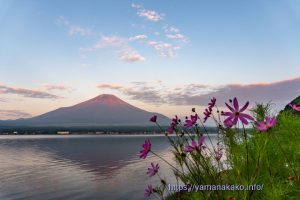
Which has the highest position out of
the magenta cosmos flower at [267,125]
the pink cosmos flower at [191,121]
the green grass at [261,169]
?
the pink cosmos flower at [191,121]

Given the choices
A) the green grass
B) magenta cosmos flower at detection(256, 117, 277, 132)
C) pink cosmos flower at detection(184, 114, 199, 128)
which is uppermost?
pink cosmos flower at detection(184, 114, 199, 128)

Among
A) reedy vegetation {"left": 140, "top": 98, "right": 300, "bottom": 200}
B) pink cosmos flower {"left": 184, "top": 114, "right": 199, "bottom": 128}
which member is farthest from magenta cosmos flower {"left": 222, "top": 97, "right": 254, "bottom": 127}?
pink cosmos flower {"left": 184, "top": 114, "right": 199, "bottom": 128}

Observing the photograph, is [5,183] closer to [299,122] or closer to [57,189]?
[57,189]

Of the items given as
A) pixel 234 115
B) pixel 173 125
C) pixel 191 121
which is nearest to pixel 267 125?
pixel 234 115

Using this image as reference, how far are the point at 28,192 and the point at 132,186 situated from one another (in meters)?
11.6

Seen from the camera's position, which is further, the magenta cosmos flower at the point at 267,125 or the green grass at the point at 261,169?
the green grass at the point at 261,169

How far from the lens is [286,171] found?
6094 mm

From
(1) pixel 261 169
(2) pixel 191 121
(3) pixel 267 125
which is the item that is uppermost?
(2) pixel 191 121

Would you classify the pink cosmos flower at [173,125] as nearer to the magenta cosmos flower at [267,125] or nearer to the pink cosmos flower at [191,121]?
the pink cosmos flower at [191,121]

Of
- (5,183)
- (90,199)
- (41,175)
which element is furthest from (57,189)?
(41,175)

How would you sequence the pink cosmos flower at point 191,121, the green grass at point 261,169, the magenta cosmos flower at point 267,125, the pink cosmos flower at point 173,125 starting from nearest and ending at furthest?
the magenta cosmos flower at point 267,125
the green grass at point 261,169
the pink cosmos flower at point 191,121
the pink cosmos flower at point 173,125

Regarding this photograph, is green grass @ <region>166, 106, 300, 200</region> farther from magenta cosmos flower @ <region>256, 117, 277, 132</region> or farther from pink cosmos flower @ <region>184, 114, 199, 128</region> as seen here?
pink cosmos flower @ <region>184, 114, 199, 128</region>

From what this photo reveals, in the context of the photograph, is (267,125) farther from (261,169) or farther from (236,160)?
(261,169)

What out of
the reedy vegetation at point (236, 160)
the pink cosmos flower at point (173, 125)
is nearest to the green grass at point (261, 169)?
the reedy vegetation at point (236, 160)
